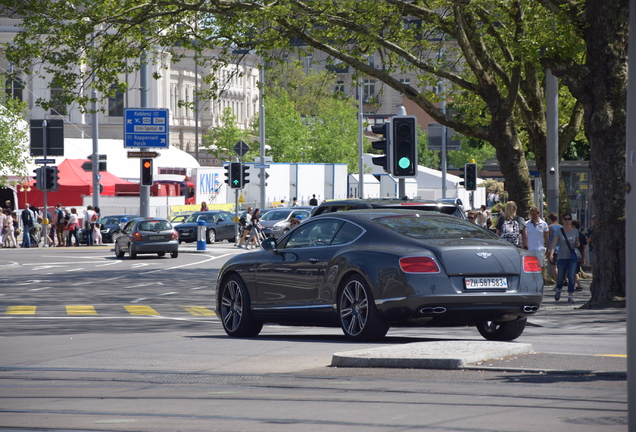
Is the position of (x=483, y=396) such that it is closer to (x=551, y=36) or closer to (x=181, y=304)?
(x=551, y=36)

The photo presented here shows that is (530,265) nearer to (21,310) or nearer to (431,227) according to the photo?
(431,227)

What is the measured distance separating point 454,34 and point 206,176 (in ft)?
135

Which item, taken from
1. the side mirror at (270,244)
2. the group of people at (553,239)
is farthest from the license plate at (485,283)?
the group of people at (553,239)

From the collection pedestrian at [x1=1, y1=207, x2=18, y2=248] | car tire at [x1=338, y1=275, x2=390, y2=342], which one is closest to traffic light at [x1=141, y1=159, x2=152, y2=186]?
pedestrian at [x1=1, y1=207, x2=18, y2=248]

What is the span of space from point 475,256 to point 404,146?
8067 mm

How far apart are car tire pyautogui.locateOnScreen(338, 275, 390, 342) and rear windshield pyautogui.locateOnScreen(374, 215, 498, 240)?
0.73 metres

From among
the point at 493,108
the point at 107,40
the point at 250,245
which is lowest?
the point at 250,245

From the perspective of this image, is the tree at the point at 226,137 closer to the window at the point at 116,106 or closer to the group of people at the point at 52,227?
the window at the point at 116,106

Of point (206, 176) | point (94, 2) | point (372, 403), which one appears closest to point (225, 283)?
point (372, 403)

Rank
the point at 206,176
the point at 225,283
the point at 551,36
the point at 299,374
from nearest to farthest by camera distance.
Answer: the point at 299,374 < the point at 225,283 < the point at 551,36 < the point at 206,176

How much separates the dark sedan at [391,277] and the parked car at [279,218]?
107 ft

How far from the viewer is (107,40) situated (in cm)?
2395

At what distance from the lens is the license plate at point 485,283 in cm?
1080

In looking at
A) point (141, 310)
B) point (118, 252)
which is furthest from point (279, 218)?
point (141, 310)
